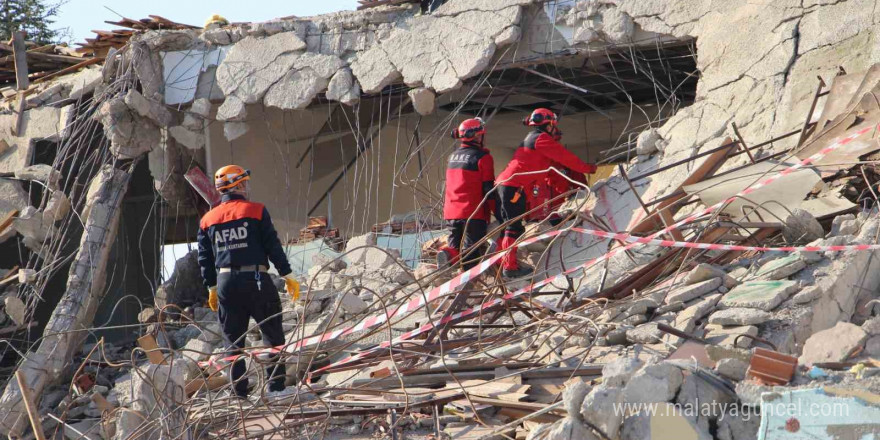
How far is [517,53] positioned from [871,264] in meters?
4.17

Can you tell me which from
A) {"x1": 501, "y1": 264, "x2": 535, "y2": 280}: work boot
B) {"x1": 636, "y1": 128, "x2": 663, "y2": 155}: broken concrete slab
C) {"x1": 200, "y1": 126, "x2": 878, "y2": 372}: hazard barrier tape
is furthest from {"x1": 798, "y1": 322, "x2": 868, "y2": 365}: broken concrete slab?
{"x1": 636, "y1": 128, "x2": 663, "y2": 155}: broken concrete slab

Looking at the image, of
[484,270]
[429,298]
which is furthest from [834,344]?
[429,298]

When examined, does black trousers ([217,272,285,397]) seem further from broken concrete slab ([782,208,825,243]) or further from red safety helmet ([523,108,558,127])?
broken concrete slab ([782,208,825,243])

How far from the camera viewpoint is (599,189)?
8.18m

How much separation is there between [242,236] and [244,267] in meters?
0.20

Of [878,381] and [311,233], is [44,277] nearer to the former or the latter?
[311,233]

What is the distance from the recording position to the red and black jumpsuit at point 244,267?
671cm

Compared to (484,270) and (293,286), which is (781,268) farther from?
(293,286)

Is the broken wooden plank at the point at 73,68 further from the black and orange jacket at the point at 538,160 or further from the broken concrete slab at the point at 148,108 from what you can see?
the black and orange jacket at the point at 538,160

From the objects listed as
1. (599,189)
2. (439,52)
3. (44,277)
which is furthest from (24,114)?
(599,189)

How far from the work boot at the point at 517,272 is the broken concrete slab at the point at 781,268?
2249 millimetres

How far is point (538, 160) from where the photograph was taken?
8031 millimetres

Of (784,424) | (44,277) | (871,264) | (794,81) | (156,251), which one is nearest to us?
(784,424)

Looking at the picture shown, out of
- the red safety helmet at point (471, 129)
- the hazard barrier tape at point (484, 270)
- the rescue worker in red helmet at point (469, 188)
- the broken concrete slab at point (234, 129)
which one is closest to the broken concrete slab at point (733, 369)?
the hazard barrier tape at point (484, 270)
